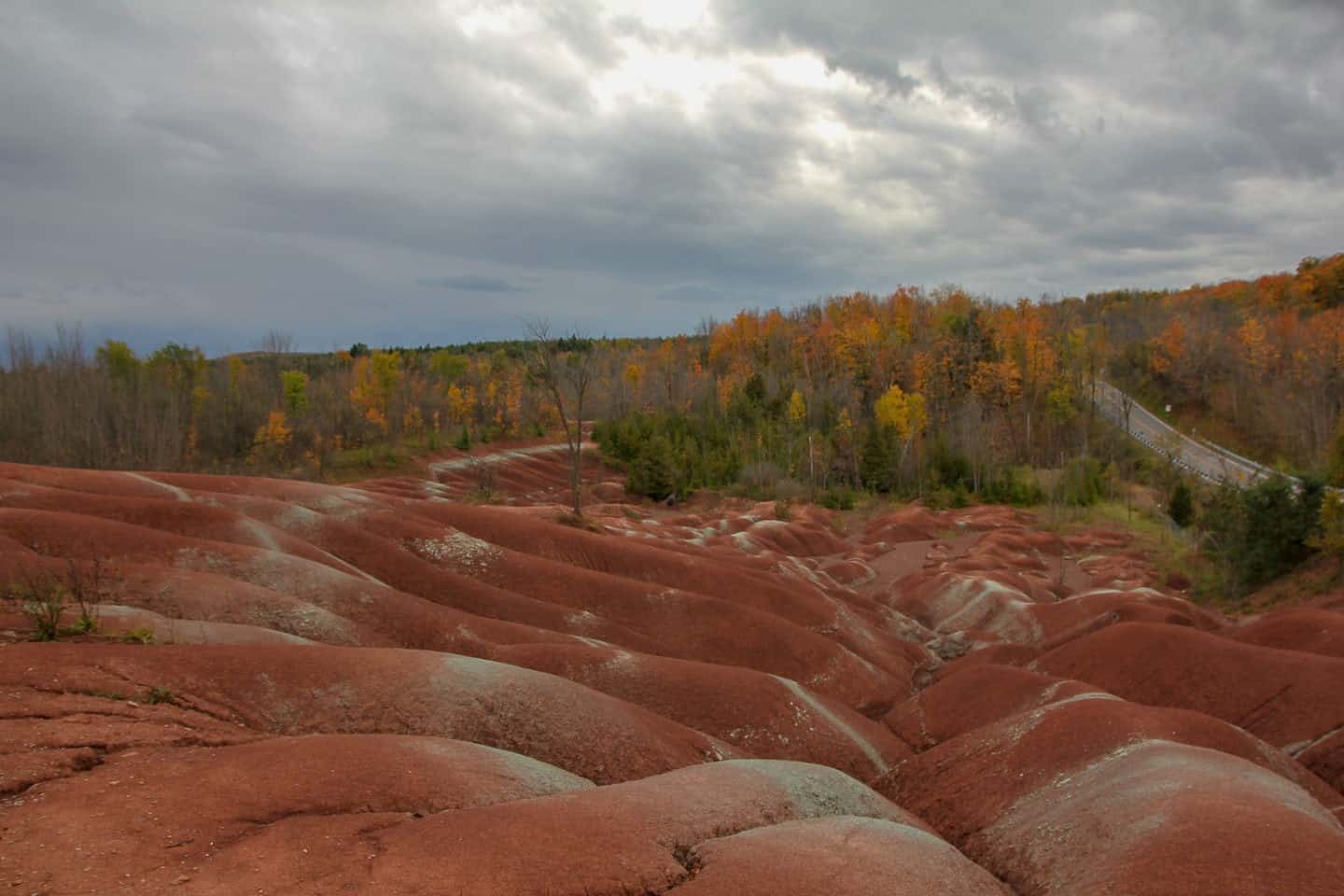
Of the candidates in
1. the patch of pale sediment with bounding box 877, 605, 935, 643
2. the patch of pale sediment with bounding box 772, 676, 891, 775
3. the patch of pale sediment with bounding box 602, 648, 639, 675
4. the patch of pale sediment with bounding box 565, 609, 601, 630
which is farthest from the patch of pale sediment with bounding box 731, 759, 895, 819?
the patch of pale sediment with bounding box 877, 605, 935, 643

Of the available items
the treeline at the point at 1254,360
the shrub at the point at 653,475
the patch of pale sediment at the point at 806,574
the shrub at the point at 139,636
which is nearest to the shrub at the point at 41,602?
the shrub at the point at 139,636

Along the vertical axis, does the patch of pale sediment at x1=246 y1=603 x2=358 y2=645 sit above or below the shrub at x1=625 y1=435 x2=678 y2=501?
above

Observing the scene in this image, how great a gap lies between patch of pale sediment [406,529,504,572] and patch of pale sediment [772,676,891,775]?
11846 mm

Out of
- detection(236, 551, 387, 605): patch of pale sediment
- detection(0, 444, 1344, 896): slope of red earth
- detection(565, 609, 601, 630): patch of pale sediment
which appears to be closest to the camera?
detection(0, 444, 1344, 896): slope of red earth

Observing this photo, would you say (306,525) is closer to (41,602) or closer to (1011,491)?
(41,602)

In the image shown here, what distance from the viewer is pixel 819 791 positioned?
13688mm

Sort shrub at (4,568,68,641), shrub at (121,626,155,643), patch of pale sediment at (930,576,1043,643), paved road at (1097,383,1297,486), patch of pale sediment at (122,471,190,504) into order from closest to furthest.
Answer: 1. shrub at (4,568,68,641)
2. shrub at (121,626,155,643)
3. patch of pale sediment at (122,471,190,504)
4. patch of pale sediment at (930,576,1043,643)
5. paved road at (1097,383,1297,486)

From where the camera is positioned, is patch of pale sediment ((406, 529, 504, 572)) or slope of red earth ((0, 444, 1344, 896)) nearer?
slope of red earth ((0, 444, 1344, 896))

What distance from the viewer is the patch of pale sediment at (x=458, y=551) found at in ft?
90.8

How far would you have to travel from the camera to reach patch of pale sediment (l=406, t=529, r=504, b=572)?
27681 mm

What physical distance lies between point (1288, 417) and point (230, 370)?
136811 millimetres

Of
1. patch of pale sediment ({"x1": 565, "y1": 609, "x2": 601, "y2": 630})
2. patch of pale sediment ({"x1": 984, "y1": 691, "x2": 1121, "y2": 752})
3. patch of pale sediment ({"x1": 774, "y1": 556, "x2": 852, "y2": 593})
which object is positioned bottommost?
patch of pale sediment ({"x1": 774, "y1": 556, "x2": 852, "y2": 593})

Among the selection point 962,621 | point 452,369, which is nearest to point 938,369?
point 962,621

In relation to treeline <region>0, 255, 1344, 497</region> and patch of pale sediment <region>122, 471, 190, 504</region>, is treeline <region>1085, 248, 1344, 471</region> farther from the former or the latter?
patch of pale sediment <region>122, 471, 190, 504</region>
